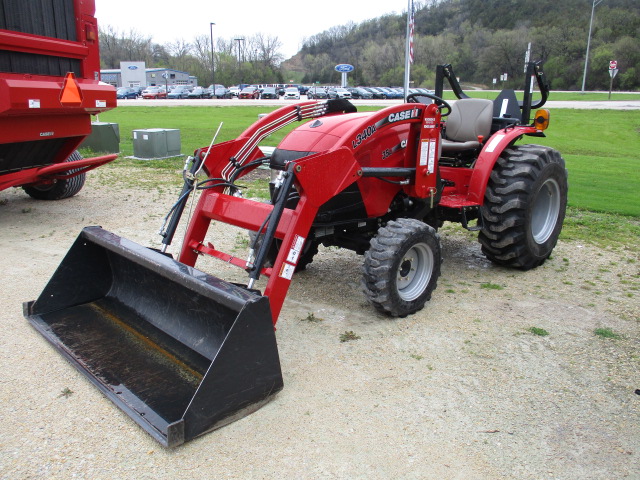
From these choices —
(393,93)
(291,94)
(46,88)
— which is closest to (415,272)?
(46,88)

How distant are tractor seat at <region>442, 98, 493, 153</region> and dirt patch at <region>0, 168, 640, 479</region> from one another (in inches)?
52.2

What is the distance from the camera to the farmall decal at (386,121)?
14.2ft

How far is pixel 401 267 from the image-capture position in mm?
4574

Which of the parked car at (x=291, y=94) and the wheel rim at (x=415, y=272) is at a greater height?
the parked car at (x=291, y=94)

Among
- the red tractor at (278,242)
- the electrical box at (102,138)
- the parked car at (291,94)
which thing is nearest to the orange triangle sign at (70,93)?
Result: the red tractor at (278,242)

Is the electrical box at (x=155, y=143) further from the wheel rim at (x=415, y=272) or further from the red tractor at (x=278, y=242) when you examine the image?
the wheel rim at (x=415, y=272)

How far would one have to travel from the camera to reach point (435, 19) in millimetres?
116062

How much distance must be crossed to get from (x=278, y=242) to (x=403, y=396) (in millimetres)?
2036

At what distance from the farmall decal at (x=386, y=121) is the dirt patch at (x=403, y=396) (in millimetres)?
1389

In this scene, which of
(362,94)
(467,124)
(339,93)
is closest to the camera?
(467,124)

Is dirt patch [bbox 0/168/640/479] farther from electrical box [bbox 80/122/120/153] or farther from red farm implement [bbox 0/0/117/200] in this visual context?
electrical box [bbox 80/122/120/153]

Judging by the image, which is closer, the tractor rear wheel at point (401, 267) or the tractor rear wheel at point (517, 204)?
the tractor rear wheel at point (401, 267)

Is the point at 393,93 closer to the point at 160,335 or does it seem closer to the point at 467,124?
the point at 467,124

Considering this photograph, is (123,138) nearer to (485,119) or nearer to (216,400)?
(485,119)
